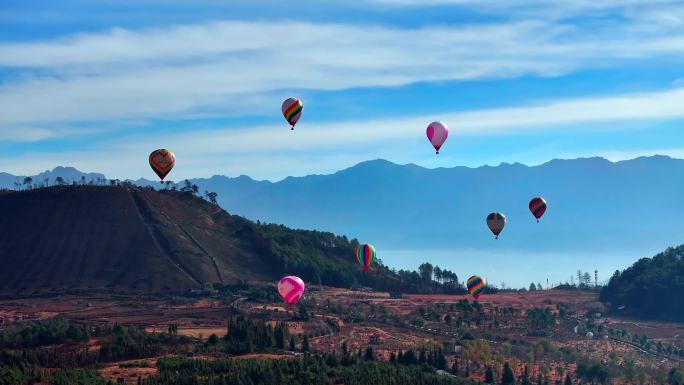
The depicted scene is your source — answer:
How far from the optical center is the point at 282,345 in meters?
101

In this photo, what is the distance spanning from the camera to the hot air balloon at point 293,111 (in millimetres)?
106125

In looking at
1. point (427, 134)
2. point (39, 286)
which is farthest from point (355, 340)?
point (39, 286)

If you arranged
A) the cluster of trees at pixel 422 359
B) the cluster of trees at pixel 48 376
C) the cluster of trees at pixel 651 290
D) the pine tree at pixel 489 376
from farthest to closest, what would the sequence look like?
the cluster of trees at pixel 651 290, the cluster of trees at pixel 422 359, the pine tree at pixel 489 376, the cluster of trees at pixel 48 376

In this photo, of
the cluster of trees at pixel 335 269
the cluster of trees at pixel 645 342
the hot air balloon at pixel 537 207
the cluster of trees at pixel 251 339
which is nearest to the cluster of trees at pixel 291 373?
the cluster of trees at pixel 251 339

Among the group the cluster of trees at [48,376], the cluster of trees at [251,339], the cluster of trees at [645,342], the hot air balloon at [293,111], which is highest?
the hot air balloon at [293,111]

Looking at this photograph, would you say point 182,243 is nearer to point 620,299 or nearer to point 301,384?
point 620,299

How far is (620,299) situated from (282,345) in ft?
279

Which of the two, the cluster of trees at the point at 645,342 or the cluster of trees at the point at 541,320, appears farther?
the cluster of trees at the point at 541,320

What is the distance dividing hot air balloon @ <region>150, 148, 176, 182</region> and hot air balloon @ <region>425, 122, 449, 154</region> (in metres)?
29.6

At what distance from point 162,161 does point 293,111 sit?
59.9 ft

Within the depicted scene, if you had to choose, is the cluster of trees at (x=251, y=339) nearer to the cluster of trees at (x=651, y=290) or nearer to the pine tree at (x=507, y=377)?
the pine tree at (x=507, y=377)

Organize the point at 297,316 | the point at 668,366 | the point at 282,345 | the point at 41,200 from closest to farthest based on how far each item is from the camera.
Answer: the point at 282,345 < the point at 668,366 < the point at 297,316 < the point at 41,200

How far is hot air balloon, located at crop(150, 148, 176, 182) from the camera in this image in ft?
380

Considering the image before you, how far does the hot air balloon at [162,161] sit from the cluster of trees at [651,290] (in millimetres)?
81422
